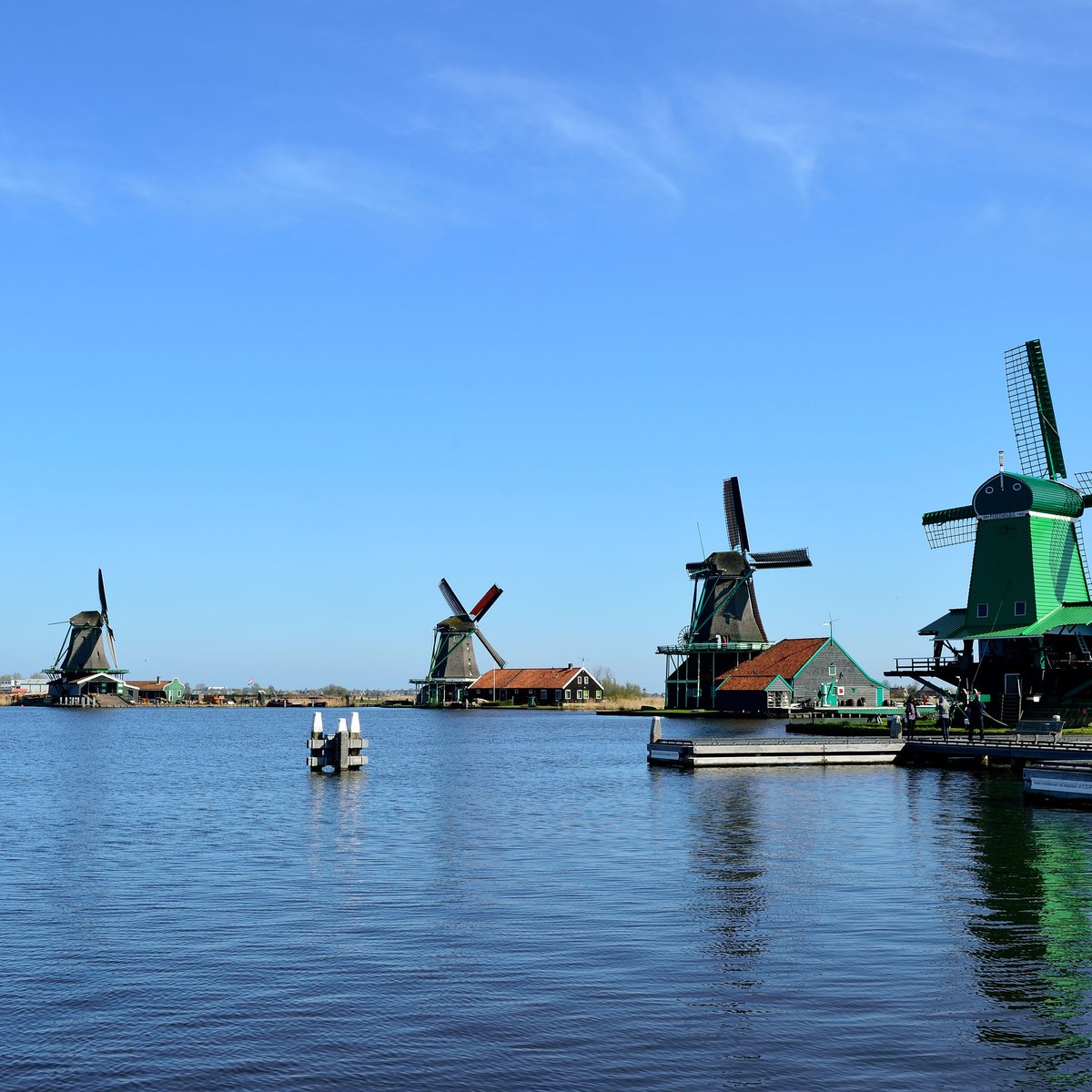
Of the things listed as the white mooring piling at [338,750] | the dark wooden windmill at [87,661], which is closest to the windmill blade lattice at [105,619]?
the dark wooden windmill at [87,661]

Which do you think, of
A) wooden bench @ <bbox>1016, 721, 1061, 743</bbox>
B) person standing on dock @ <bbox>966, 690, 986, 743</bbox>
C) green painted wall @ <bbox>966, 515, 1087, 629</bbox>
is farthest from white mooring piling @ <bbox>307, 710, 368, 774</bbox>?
green painted wall @ <bbox>966, 515, 1087, 629</bbox>

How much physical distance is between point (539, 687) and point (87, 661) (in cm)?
5941

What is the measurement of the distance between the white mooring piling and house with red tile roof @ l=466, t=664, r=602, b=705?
102241mm

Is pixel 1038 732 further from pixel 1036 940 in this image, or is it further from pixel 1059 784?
pixel 1036 940

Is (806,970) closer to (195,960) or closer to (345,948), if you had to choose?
(345,948)

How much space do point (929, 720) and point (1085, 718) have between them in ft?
32.3

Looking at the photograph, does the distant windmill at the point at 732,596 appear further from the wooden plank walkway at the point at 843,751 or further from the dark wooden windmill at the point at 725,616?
the wooden plank walkway at the point at 843,751

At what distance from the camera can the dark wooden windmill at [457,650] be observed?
15388cm

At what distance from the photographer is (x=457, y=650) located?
155 meters

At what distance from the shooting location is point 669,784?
146 feet

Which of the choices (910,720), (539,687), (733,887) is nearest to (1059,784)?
(733,887)

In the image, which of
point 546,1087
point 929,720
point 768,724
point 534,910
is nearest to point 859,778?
point 929,720

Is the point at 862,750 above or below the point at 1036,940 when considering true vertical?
above

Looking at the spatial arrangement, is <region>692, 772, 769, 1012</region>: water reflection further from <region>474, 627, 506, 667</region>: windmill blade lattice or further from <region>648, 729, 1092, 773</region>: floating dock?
<region>474, 627, 506, 667</region>: windmill blade lattice
